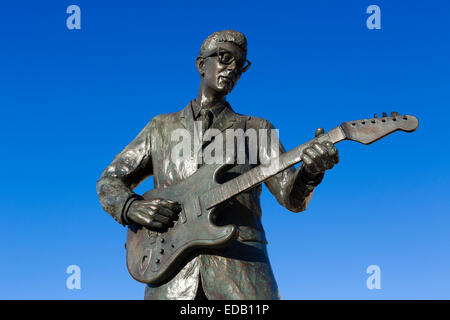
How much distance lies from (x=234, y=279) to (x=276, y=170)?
917 millimetres

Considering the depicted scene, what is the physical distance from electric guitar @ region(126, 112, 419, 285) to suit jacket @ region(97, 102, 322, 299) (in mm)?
136

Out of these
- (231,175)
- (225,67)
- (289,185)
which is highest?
(225,67)

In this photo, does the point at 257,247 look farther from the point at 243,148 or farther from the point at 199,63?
the point at 199,63

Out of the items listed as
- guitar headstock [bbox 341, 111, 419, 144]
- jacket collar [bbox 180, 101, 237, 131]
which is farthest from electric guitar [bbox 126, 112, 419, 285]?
jacket collar [bbox 180, 101, 237, 131]

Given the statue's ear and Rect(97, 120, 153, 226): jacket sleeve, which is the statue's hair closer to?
the statue's ear

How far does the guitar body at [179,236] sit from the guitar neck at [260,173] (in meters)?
0.08

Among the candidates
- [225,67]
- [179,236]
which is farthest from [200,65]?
[179,236]

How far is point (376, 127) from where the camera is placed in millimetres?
4688

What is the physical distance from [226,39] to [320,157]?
5.40ft

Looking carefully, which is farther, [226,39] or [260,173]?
[226,39]

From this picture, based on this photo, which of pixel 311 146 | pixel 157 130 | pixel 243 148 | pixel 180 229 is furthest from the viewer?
pixel 157 130

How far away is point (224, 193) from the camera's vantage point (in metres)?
4.87

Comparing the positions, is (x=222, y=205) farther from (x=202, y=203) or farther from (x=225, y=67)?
(x=225, y=67)
